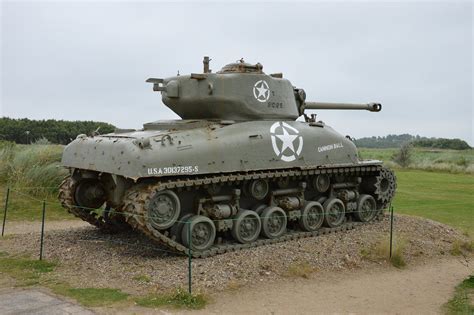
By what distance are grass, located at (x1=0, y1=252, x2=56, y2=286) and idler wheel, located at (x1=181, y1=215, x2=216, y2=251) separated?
2683 mm

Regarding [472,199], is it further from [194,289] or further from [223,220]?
[194,289]

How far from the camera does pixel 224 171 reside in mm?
10797

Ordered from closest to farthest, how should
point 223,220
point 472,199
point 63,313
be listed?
point 63,313 → point 223,220 → point 472,199

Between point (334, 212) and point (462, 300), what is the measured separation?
4.97 m

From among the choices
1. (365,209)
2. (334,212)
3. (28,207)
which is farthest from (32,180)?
(365,209)

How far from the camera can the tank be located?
10047mm

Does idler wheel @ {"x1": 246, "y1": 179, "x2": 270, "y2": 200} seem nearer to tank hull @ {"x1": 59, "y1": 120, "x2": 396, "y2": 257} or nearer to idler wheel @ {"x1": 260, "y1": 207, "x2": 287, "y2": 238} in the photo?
tank hull @ {"x1": 59, "y1": 120, "x2": 396, "y2": 257}

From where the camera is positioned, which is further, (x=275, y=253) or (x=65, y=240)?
(x=65, y=240)

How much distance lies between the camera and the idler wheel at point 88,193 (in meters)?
12.4

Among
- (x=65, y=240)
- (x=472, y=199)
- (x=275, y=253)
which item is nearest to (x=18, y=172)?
(x=65, y=240)

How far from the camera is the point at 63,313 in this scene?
7426 millimetres

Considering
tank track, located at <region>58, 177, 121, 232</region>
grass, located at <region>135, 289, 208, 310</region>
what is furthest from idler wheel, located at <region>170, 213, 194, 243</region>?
tank track, located at <region>58, 177, 121, 232</region>

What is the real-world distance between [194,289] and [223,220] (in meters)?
2.79

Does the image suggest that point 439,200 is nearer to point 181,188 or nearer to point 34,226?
point 181,188
